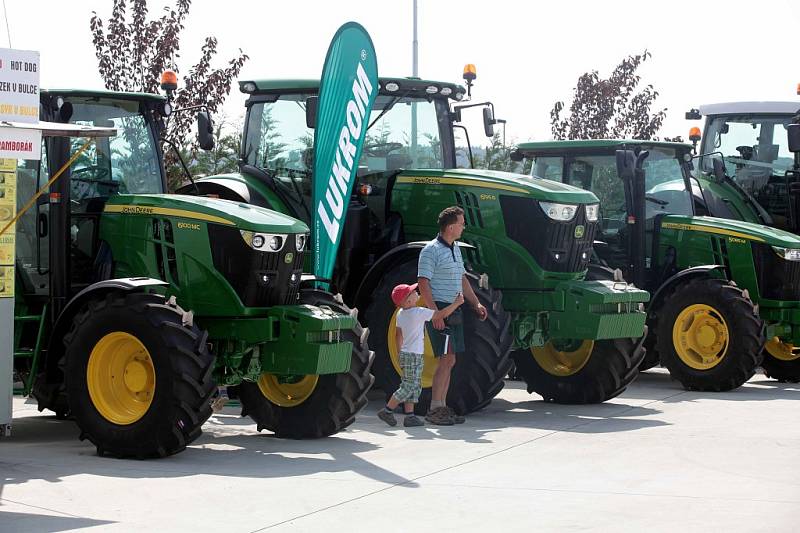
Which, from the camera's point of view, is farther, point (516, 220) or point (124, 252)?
point (516, 220)

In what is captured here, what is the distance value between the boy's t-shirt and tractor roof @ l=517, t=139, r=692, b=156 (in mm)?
4670

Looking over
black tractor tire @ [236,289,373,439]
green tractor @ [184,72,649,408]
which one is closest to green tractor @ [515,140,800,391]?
green tractor @ [184,72,649,408]

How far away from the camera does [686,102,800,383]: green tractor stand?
17.0 metres

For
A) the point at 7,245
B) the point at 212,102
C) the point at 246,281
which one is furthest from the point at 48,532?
the point at 212,102

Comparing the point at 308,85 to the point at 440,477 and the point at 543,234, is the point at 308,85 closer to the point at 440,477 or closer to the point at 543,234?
the point at 543,234

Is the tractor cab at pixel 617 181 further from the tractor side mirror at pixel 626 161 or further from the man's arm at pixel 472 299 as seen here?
the man's arm at pixel 472 299

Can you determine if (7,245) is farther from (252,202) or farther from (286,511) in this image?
(252,202)

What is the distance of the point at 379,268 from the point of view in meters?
12.7

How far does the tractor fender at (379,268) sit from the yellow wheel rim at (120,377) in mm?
3168

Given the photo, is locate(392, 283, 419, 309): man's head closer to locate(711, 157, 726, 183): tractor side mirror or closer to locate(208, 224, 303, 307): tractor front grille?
locate(208, 224, 303, 307): tractor front grille

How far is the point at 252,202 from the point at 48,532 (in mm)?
6227

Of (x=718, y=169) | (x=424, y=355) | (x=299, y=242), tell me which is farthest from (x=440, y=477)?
(x=718, y=169)

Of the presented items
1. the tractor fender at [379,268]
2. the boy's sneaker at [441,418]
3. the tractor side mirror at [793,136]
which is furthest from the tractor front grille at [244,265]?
the tractor side mirror at [793,136]

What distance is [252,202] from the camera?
1323cm
